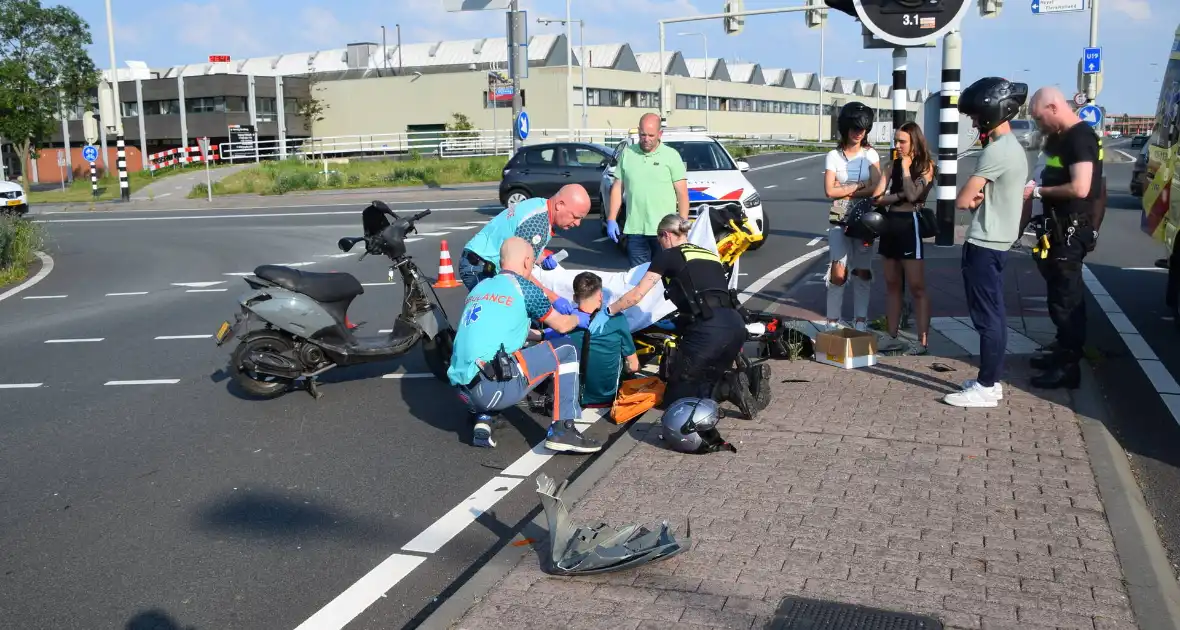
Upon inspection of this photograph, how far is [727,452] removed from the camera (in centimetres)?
592

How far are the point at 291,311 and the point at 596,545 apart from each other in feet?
12.9

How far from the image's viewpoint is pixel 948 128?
9945 millimetres

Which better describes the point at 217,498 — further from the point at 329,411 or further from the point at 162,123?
the point at 162,123

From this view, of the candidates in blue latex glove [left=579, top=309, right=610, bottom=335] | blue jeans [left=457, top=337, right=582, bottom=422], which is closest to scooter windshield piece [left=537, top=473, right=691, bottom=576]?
blue jeans [left=457, top=337, right=582, bottom=422]

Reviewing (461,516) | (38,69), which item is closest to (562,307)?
(461,516)

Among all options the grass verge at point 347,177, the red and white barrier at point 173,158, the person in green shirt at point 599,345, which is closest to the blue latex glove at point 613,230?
the person in green shirt at point 599,345

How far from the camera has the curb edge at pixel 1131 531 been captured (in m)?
3.90

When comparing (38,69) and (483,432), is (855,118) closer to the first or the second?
(483,432)

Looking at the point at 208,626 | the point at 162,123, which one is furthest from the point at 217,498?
the point at 162,123

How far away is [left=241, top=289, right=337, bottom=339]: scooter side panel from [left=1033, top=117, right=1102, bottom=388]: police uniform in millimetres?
5044

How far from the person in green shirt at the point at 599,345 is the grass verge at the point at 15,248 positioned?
38.4 ft

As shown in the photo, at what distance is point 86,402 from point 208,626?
4.35 metres

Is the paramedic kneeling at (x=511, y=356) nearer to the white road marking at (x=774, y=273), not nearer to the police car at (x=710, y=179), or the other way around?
the white road marking at (x=774, y=273)

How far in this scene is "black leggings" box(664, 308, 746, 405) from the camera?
634 centimetres
